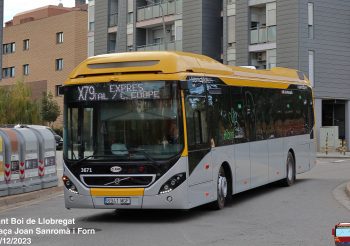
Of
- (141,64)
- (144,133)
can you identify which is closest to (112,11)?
(141,64)

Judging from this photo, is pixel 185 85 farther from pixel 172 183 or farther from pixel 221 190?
pixel 221 190

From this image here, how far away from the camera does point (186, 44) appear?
4788 cm

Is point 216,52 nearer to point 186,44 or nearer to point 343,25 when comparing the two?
point 186,44

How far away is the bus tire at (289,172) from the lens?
17688 mm

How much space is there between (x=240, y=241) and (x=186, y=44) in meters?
39.4

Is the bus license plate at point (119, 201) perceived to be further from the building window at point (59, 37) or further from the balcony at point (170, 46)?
the building window at point (59, 37)

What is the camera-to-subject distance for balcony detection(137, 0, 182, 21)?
160ft

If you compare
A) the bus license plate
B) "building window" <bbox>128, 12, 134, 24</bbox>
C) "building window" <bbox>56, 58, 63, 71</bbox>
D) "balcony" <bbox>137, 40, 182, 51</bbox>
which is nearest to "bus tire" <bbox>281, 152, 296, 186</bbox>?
the bus license plate

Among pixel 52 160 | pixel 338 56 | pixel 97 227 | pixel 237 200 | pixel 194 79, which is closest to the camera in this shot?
pixel 97 227

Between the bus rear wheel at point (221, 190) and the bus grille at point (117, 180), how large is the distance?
219 centimetres

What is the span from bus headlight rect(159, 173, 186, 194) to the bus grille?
9.3 inches

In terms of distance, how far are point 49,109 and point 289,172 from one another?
Result: 169ft

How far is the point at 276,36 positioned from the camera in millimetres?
41656

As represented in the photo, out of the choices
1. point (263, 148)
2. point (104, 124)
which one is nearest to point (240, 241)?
point (104, 124)
